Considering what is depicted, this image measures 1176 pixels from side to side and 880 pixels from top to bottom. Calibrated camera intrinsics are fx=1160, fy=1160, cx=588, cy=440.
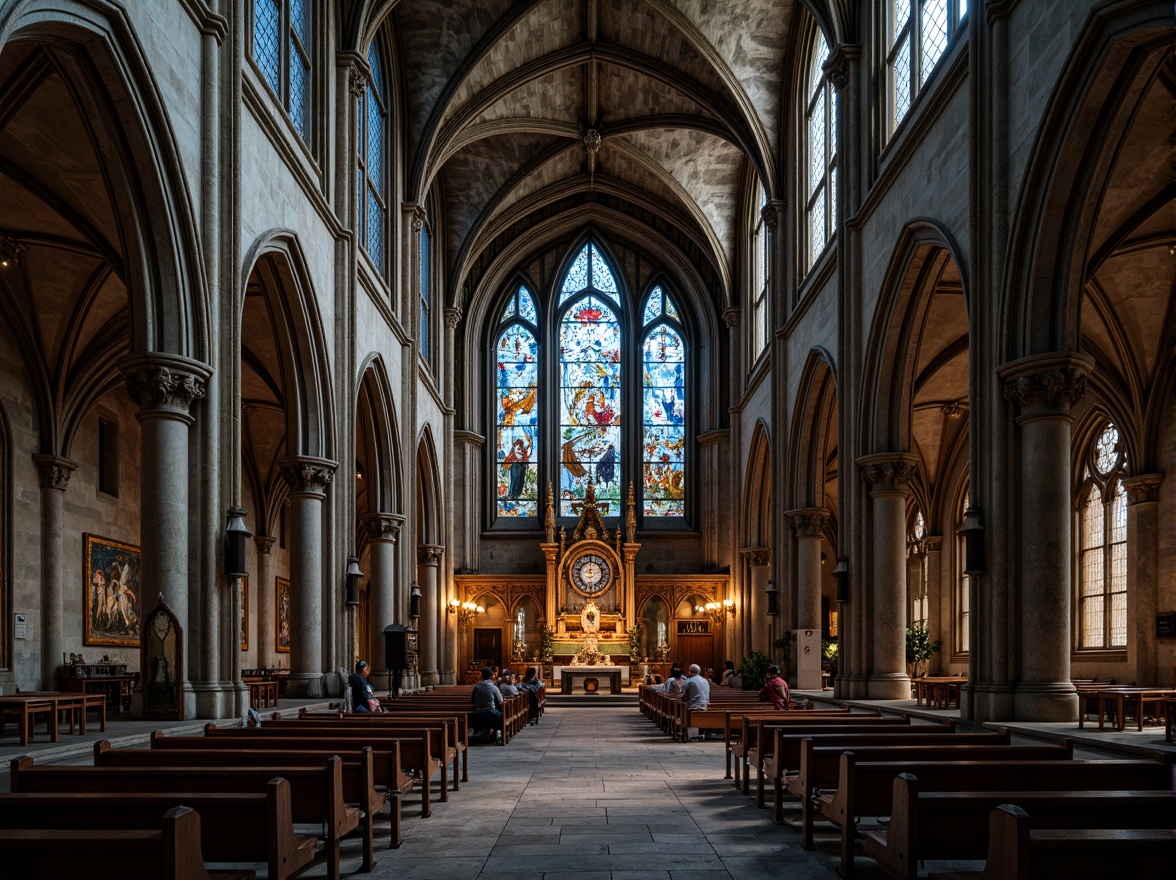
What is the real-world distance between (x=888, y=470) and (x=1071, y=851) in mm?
15073

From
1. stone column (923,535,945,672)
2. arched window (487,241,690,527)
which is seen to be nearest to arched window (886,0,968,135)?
stone column (923,535,945,672)

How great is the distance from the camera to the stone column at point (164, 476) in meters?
12.9

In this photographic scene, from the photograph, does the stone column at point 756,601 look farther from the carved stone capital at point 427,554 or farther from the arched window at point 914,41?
the arched window at point 914,41

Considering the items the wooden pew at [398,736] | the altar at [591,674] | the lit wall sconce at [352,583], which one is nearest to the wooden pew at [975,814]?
the wooden pew at [398,736]

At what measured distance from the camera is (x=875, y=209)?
19.8 meters

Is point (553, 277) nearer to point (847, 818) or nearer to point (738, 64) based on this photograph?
point (738, 64)

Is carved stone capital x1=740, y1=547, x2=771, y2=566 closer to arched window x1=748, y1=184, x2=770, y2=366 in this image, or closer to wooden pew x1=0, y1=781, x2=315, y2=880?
arched window x1=748, y1=184, x2=770, y2=366

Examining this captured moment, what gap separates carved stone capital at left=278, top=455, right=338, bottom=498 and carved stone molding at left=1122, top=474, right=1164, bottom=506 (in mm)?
15579

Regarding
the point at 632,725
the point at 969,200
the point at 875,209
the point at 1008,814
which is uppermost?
the point at 875,209

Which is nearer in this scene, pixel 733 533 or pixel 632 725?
pixel 632 725

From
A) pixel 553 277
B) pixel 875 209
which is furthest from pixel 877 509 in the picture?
pixel 553 277

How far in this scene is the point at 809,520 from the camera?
26516mm

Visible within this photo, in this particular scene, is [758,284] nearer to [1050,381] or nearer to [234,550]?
[1050,381]

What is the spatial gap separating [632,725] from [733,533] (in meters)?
14.6
